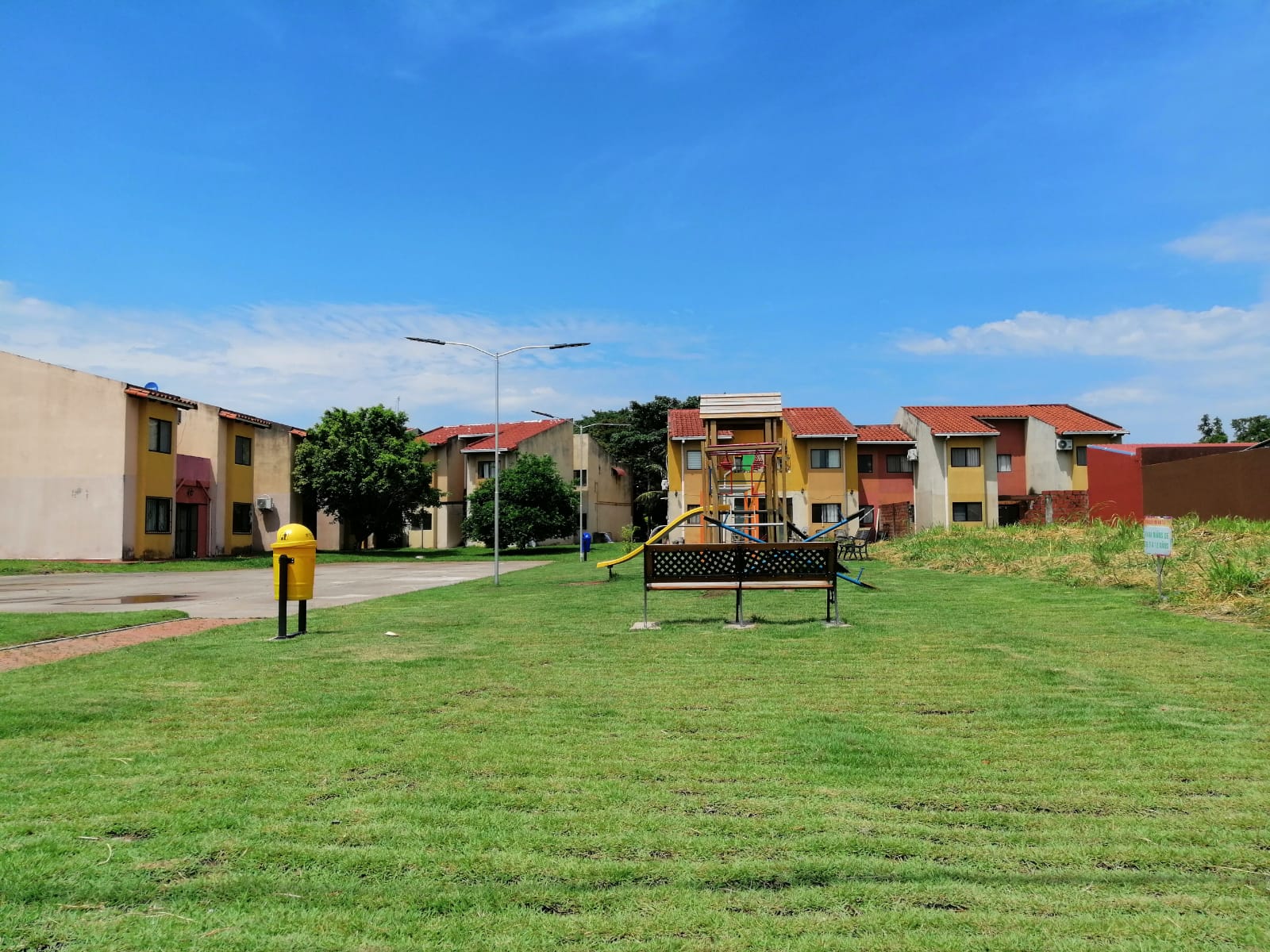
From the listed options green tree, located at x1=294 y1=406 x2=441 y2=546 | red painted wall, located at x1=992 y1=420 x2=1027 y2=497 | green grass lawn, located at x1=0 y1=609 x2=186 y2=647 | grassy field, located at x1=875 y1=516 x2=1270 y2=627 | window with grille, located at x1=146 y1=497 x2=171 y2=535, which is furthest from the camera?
red painted wall, located at x1=992 y1=420 x2=1027 y2=497

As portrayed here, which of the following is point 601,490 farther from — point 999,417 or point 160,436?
point 160,436

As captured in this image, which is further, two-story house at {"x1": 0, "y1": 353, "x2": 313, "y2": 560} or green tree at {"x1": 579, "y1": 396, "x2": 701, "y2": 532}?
green tree at {"x1": 579, "y1": 396, "x2": 701, "y2": 532}

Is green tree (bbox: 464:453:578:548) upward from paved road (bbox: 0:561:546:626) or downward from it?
upward

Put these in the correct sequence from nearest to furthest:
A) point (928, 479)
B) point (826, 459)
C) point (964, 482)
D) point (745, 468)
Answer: point (745, 468) → point (964, 482) → point (826, 459) → point (928, 479)

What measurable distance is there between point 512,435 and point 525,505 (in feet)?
48.6

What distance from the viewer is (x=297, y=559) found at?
35.7 feet

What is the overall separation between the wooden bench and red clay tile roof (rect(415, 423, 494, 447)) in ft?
162

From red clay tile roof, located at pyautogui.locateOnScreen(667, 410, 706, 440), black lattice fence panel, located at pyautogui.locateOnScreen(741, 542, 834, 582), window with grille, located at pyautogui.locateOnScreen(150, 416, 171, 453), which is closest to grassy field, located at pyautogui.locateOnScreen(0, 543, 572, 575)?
window with grille, located at pyautogui.locateOnScreen(150, 416, 171, 453)

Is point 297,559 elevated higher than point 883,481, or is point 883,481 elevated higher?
point 883,481

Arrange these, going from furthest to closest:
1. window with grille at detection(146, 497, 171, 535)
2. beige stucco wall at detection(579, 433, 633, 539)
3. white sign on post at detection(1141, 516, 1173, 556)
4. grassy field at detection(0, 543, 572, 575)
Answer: beige stucco wall at detection(579, 433, 633, 539)
window with grille at detection(146, 497, 171, 535)
grassy field at detection(0, 543, 572, 575)
white sign on post at detection(1141, 516, 1173, 556)

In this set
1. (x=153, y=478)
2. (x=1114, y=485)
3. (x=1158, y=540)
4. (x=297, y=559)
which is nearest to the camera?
(x=297, y=559)

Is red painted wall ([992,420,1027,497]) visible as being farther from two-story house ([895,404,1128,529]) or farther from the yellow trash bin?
the yellow trash bin

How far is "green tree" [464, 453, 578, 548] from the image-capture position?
1805 inches

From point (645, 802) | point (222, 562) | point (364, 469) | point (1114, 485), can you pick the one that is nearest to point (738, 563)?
point (645, 802)
